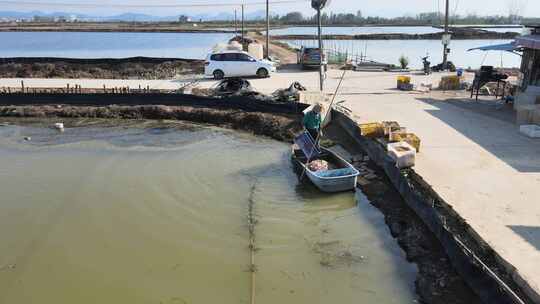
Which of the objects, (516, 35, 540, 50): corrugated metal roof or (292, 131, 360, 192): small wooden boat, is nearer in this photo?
(292, 131, 360, 192): small wooden boat

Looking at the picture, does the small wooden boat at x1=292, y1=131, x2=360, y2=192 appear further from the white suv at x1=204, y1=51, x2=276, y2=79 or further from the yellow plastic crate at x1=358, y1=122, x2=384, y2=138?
the white suv at x1=204, y1=51, x2=276, y2=79

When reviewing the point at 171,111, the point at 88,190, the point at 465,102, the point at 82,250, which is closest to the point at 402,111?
the point at 465,102

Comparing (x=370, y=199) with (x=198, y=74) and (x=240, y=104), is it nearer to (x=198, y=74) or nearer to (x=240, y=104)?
(x=240, y=104)

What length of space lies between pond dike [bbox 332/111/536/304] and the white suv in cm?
1401

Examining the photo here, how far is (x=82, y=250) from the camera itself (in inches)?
390

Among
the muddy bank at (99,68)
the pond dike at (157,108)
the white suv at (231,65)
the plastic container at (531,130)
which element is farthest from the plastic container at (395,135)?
the muddy bank at (99,68)

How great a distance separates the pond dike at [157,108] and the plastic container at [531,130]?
753 cm

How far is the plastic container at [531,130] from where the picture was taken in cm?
1409

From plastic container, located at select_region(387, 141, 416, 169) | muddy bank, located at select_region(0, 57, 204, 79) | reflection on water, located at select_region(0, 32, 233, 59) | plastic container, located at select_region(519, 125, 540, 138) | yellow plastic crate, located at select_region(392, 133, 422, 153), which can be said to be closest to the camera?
plastic container, located at select_region(387, 141, 416, 169)

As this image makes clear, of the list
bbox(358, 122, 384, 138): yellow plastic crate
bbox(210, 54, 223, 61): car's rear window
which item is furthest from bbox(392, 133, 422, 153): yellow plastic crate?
bbox(210, 54, 223, 61): car's rear window

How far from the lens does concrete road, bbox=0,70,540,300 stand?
825cm

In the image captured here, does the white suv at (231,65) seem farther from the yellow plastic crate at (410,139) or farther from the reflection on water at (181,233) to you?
the yellow plastic crate at (410,139)

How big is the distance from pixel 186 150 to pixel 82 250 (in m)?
6.90

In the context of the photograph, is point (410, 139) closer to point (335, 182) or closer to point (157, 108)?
point (335, 182)
